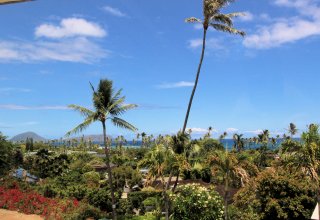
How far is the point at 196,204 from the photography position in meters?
27.3

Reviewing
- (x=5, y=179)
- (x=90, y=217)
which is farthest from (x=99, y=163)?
(x=90, y=217)

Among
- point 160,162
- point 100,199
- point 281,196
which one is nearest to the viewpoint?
point 160,162

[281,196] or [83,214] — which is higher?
[281,196]

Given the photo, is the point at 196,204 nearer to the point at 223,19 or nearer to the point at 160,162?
the point at 160,162

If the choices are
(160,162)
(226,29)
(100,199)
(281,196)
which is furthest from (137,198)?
(226,29)

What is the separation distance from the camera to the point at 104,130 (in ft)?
106

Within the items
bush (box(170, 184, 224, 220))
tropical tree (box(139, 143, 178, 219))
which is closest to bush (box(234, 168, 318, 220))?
bush (box(170, 184, 224, 220))

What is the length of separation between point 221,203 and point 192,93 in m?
9.24

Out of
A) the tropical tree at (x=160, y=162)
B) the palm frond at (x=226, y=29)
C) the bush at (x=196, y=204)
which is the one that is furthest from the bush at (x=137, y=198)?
the palm frond at (x=226, y=29)

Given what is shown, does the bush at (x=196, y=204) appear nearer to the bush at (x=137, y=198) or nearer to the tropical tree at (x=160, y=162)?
the tropical tree at (x=160, y=162)

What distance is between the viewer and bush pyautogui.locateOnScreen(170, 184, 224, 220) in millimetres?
27422

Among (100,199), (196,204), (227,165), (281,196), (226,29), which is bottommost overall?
(100,199)

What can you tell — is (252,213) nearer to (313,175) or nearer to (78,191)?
(313,175)

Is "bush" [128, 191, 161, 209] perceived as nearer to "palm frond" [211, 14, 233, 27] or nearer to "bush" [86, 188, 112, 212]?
"bush" [86, 188, 112, 212]
